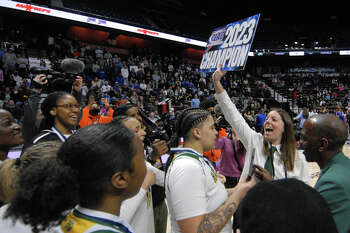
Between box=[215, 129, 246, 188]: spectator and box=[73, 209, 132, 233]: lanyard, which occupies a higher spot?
box=[73, 209, 132, 233]: lanyard

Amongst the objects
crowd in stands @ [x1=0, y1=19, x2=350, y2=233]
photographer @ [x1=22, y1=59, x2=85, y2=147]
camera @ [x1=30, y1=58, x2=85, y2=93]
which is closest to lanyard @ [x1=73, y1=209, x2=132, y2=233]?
crowd in stands @ [x1=0, y1=19, x2=350, y2=233]

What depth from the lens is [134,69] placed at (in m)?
13.8

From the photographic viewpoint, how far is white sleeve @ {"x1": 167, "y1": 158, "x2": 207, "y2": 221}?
126cm

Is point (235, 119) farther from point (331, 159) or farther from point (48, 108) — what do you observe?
point (48, 108)

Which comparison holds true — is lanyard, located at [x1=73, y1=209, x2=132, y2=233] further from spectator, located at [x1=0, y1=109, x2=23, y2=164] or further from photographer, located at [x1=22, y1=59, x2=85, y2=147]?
photographer, located at [x1=22, y1=59, x2=85, y2=147]

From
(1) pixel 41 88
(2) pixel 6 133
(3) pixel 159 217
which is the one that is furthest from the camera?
(1) pixel 41 88

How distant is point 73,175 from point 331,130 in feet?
4.58

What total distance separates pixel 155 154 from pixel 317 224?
142 centimetres

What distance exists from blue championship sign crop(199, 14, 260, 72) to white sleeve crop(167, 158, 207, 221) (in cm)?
197

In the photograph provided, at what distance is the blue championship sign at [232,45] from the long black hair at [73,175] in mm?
2333

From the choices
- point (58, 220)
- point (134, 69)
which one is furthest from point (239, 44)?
point (134, 69)

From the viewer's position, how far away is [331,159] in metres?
1.48

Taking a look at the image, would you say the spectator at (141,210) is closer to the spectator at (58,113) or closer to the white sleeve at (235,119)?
the white sleeve at (235,119)

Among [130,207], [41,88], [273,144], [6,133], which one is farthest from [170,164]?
[41,88]
